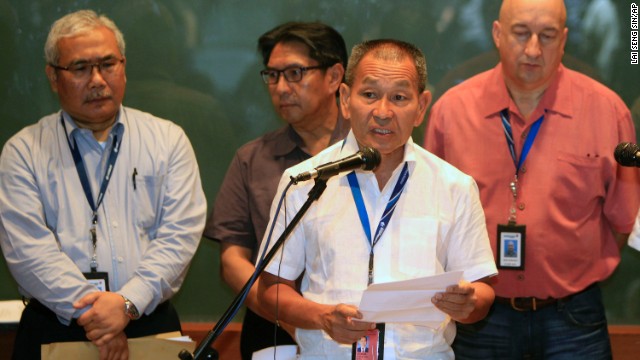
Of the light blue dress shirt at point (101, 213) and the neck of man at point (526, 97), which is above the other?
the neck of man at point (526, 97)

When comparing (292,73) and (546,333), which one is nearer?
(546,333)

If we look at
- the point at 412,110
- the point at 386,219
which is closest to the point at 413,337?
the point at 386,219

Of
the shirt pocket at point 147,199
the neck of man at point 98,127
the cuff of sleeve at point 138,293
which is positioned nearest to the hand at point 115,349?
the cuff of sleeve at point 138,293

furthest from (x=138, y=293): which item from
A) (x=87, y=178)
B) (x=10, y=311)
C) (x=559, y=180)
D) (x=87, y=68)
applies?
(x=559, y=180)

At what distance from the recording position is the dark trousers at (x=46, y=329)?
373 centimetres

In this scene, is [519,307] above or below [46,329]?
above

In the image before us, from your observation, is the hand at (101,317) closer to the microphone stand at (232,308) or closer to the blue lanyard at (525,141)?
the microphone stand at (232,308)

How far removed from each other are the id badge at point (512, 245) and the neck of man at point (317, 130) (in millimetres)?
879

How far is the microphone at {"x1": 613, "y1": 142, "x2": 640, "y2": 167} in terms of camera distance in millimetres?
2721

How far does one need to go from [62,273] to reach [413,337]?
1.50 metres

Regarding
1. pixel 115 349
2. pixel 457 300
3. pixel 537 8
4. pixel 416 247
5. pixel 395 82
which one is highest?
pixel 537 8

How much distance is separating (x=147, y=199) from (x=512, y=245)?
5.11 feet

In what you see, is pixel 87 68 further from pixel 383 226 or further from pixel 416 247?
pixel 416 247

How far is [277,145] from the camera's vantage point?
402cm
